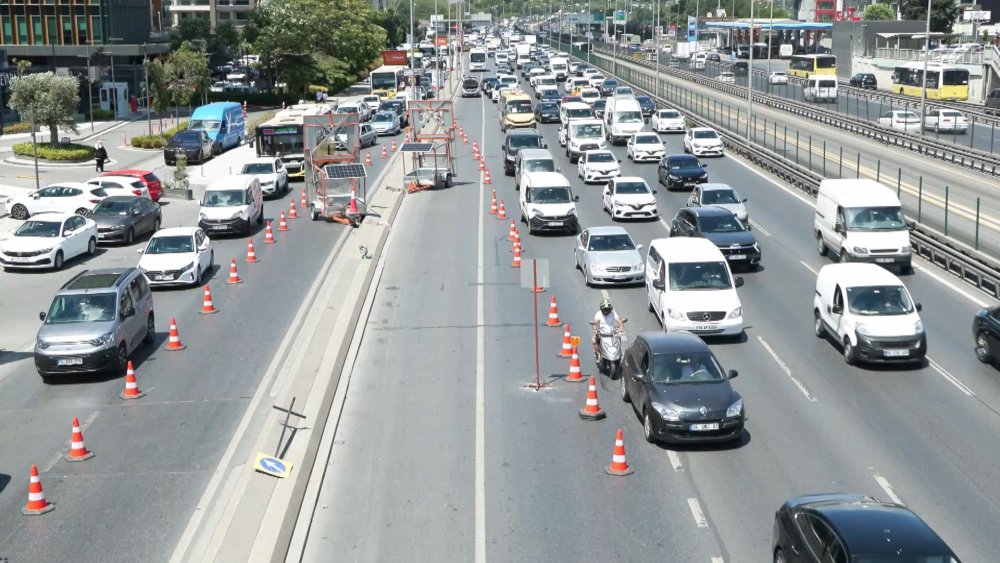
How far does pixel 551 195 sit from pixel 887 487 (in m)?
21.7

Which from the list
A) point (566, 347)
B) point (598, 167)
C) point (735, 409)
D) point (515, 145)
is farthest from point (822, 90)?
point (735, 409)

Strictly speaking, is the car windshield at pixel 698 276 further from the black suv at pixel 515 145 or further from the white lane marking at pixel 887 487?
the black suv at pixel 515 145

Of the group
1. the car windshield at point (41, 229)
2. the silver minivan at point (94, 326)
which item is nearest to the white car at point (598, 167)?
the car windshield at point (41, 229)

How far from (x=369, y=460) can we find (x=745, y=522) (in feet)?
19.0

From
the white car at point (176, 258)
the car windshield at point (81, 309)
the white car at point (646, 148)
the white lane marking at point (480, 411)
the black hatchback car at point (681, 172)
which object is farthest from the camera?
the white car at point (646, 148)

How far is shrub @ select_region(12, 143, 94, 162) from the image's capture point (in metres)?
57.1

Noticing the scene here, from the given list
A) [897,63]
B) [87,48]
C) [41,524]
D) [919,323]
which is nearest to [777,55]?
[897,63]

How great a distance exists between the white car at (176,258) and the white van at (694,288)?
1194 centimetres

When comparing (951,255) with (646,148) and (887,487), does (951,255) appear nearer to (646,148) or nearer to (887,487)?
(887,487)

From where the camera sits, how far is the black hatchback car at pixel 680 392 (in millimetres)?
18141

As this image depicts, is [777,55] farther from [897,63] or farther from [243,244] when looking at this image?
[243,244]

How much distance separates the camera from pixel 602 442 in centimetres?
1880

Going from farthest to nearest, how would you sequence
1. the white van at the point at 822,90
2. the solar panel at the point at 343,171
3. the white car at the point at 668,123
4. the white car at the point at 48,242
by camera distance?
the white van at the point at 822,90 → the white car at the point at 668,123 → the solar panel at the point at 343,171 → the white car at the point at 48,242

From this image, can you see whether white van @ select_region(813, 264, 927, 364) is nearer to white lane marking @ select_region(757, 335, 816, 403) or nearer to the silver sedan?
white lane marking @ select_region(757, 335, 816, 403)
